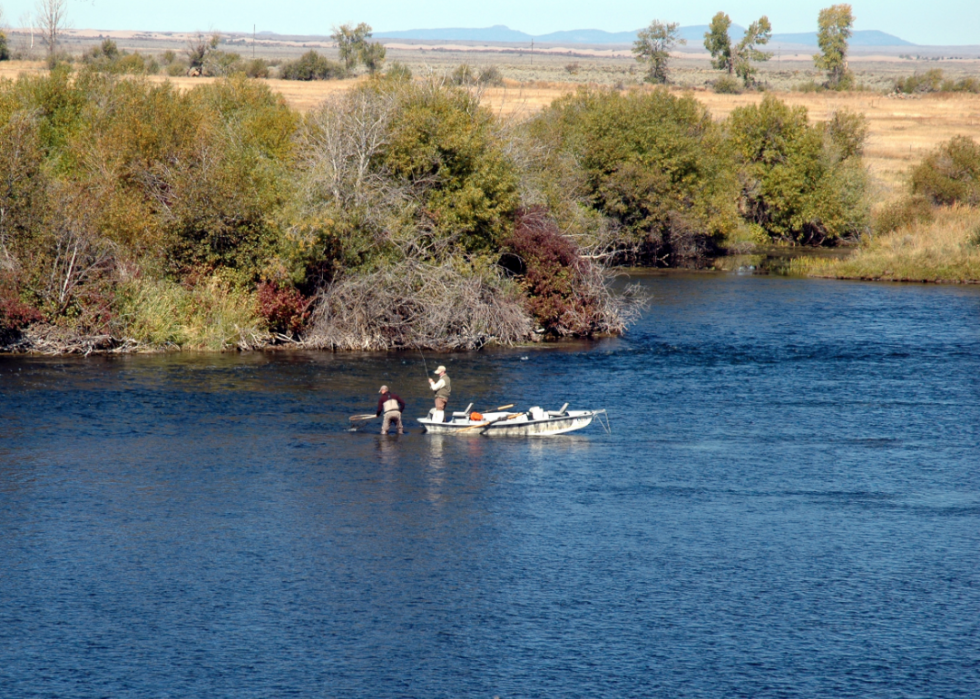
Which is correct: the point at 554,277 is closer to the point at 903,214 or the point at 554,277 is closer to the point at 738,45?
the point at 903,214

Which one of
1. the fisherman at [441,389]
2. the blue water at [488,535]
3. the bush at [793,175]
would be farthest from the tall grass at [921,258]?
the fisherman at [441,389]

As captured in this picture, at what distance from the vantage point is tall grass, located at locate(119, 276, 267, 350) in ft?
131

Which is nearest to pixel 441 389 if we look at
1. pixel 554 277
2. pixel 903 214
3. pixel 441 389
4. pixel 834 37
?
pixel 441 389

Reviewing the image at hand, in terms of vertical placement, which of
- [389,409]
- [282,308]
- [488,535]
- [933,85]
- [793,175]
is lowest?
[488,535]

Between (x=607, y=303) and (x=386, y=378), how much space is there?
1258 centimetres

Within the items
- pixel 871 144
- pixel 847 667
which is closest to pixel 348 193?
pixel 847 667

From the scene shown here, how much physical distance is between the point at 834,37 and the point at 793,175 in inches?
3172

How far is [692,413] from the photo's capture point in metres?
32.4

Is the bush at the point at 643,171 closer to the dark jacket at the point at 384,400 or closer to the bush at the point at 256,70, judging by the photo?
the dark jacket at the point at 384,400

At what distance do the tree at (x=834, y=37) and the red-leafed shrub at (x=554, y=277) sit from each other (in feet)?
366

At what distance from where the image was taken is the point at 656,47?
472 ft

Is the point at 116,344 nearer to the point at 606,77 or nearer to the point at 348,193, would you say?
the point at 348,193

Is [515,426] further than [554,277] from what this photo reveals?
No

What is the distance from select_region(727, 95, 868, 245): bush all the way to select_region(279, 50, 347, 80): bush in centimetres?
6524
